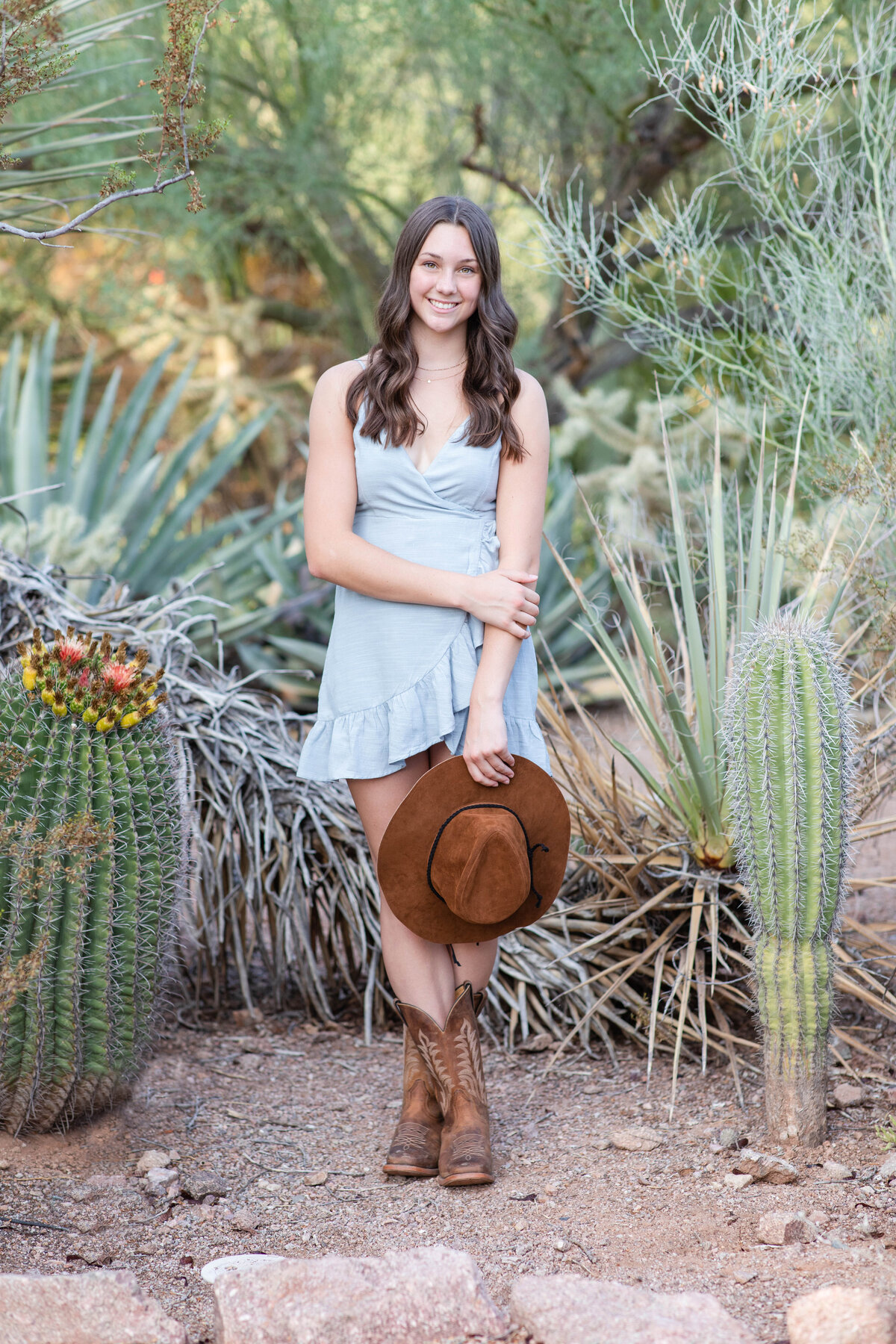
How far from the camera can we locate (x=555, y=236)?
11.2ft

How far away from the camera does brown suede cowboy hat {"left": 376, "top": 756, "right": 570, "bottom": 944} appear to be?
2.29 meters

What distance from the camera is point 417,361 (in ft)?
8.05

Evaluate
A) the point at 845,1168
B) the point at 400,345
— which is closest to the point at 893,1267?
the point at 845,1168

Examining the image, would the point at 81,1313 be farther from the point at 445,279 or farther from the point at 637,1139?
the point at 445,279

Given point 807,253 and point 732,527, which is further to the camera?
point 807,253

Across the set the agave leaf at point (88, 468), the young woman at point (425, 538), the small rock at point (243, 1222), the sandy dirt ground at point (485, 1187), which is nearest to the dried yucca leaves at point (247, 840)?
the sandy dirt ground at point (485, 1187)

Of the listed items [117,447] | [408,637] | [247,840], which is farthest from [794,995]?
[117,447]

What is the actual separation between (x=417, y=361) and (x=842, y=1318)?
1.80 meters

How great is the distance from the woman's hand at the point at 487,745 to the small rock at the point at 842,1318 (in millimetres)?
1007

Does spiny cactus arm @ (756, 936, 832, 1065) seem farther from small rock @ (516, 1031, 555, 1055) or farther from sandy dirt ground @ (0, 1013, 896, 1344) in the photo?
small rock @ (516, 1031, 555, 1055)

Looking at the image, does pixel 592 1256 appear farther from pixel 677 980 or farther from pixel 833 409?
pixel 833 409

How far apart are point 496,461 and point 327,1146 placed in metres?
1.46

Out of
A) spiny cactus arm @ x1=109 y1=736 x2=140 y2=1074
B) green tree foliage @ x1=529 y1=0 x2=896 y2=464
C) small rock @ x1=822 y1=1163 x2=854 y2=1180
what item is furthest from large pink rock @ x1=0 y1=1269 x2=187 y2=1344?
green tree foliage @ x1=529 y1=0 x2=896 y2=464

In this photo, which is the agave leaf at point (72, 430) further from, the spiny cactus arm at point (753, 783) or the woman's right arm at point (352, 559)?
the spiny cactus arm at point (753, 783)
